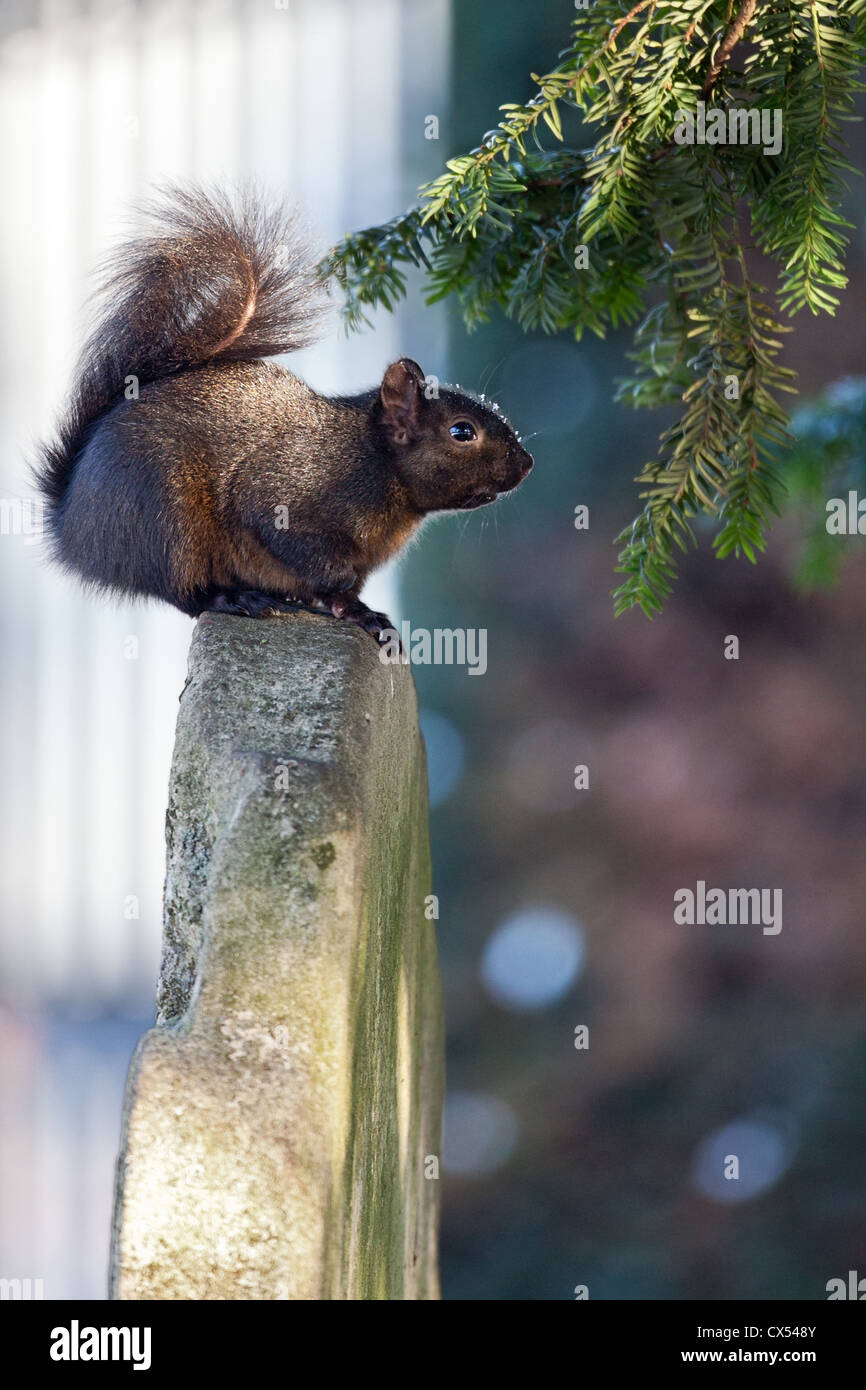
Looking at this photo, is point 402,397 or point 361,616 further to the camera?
point 402,397

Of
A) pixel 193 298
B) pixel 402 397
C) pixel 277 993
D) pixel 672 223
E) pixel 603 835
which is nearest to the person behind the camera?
pixel 277 993

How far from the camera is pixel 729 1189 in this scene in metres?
4.12

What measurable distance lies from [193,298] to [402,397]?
32cm

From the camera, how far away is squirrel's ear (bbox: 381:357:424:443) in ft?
6.08

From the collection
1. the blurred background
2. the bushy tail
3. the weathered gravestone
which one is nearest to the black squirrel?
the bushy tail

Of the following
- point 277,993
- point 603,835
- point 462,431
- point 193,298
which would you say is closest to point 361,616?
point 462,431

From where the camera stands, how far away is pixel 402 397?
187 centimetres

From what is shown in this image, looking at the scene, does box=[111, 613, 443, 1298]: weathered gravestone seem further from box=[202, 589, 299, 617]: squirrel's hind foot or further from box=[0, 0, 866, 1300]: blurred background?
box=[0, 0, 866, 1300]: blurred background

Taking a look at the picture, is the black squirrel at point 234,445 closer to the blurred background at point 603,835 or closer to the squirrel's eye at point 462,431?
the squirrel's eye at point 462,431

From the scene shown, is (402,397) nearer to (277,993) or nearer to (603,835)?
(277,993)

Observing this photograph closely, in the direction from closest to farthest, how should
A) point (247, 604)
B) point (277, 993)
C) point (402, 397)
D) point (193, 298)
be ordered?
point (277, 993) → point (247, 604) → point (193, 298) → point (402, 397)

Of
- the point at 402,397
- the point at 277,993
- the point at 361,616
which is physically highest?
the point at 402,397

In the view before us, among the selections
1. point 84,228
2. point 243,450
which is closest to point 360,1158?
point 243,450

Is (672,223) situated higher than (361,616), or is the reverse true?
(672,223)
